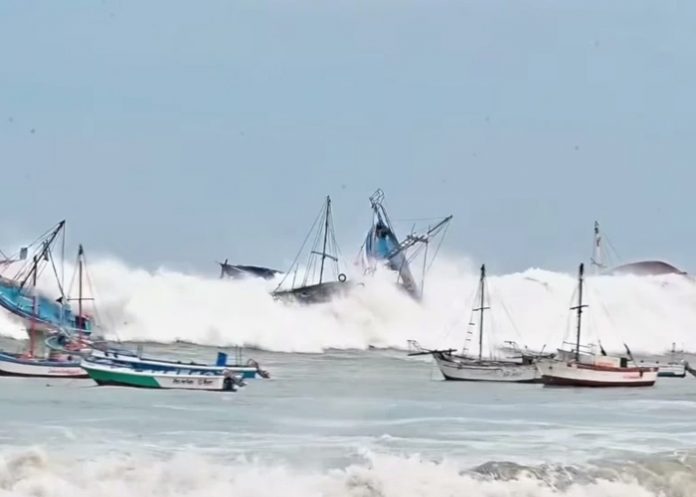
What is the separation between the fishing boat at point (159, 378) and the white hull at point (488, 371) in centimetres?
1182

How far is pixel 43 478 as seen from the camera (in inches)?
841

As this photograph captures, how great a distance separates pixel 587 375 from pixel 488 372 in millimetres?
4242

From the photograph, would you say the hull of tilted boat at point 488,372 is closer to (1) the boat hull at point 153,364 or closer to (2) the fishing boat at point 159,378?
(1) the boat hull at point 153,364

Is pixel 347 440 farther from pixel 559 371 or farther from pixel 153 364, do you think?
pixel 559 371

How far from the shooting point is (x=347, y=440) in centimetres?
3052

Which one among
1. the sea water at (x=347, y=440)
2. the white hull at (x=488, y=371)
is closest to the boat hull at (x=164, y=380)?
the sea water at (x=347, y=440)

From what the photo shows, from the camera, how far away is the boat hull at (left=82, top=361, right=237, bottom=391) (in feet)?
152

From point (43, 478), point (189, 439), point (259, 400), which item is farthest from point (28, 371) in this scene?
point (43, 478)

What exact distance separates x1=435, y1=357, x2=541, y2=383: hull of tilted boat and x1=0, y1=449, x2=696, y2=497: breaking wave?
31.1m

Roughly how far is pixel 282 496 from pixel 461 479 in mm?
2929

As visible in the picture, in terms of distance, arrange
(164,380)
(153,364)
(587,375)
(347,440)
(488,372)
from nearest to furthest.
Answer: (347,440), (164,380), (153,364), (587,375), (488,372)

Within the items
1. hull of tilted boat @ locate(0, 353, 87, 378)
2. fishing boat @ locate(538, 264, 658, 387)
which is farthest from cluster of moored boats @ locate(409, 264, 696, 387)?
hull of tilted boat @ locate(0, 353, 87, 378)

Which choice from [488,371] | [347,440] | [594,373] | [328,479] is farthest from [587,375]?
[328,479]

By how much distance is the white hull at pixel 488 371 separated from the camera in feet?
183
